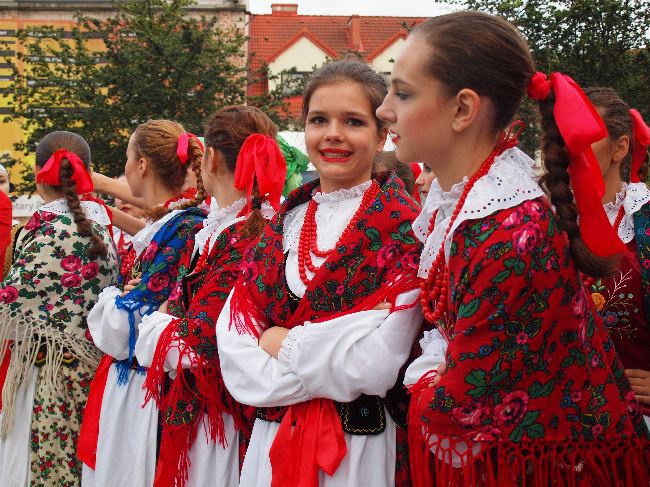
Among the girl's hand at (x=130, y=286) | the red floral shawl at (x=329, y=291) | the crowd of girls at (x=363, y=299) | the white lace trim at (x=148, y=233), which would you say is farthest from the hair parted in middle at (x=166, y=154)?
the red floral shawl at (x=329, y=291)

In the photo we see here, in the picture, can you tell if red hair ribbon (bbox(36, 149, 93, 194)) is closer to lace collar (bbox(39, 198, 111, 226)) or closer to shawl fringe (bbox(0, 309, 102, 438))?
lace collar (bbox(39, 198, 111, 226))

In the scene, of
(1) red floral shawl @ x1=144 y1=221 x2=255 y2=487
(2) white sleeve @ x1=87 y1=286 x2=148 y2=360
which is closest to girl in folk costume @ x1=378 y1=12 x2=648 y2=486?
(1) red floral shawl @ x1=144 y1=221 x2=255 y2=487

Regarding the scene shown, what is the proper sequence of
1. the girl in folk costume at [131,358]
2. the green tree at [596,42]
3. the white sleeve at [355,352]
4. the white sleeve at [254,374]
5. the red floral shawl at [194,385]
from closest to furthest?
1. the white sleeve at [355,352]
2. the white sleeve at [254,374]
3. the red floral shawl at [194,385]
4. the girl in folk costume at [131,358]
5. the green tree at [596,42]

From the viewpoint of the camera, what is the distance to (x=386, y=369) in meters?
1.99

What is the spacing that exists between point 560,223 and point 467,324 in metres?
0.32

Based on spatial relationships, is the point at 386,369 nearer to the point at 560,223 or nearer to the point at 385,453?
the point at 385,453

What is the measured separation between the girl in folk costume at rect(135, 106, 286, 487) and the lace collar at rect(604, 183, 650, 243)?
130 cm

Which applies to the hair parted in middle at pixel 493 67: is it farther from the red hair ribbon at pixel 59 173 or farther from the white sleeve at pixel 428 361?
the red hair ribbon at pixel 59 173

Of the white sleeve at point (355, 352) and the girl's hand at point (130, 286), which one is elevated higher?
the girl's hand at point (130, 286)

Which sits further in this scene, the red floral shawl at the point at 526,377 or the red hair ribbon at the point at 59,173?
the red hair ribbon at the point at 59,173

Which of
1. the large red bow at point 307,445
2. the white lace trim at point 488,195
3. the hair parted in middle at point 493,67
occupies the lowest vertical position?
the large red bow at point 307,445

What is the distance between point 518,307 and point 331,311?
0.78 meters

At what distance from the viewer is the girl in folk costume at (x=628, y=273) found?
2201mm

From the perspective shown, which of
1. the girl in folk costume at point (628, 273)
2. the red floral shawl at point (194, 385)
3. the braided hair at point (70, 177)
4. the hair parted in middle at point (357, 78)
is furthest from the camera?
the braided hair at point (70, 177)
